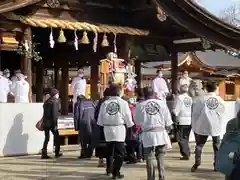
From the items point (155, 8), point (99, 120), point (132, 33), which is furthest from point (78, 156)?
point (155, 8)

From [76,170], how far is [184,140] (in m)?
2.72

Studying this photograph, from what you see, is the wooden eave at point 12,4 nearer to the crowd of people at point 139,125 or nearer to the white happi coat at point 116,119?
the crowd of people at point 139,125

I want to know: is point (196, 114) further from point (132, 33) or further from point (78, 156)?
point (132, 33)

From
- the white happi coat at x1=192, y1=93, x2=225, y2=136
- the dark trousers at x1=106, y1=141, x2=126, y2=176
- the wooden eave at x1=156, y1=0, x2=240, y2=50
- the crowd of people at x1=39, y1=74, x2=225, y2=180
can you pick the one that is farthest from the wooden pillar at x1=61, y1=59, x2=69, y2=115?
the dark trousers at x1=106, y1=141, x2=126, y2=176

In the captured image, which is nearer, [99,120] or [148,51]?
[99,120]

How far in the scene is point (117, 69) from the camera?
14.5m

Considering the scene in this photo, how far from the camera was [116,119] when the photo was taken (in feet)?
26.8

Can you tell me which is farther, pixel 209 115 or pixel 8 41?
pixel 8 41

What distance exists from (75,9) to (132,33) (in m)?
1.91

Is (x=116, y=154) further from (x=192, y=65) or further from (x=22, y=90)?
(x=192, y=65)

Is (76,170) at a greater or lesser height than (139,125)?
lesser

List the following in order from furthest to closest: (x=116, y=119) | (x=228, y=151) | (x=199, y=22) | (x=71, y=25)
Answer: (x=199, y=22) < (x=71, y=25) < (x=116, y=119) < (x=228, y=151)

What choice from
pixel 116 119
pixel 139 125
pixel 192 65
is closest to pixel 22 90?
pixel 116 119

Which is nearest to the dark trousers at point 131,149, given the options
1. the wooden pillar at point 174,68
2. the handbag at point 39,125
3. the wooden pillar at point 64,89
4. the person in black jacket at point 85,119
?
the person in black jacket at point 85,119
